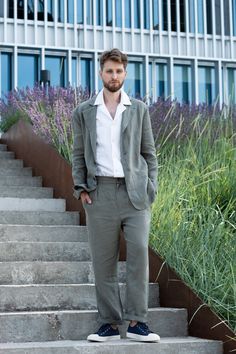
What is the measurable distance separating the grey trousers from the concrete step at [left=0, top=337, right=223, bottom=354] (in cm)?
15

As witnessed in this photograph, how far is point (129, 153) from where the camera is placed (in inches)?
168

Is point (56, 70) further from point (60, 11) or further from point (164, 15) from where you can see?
point (164, 15)

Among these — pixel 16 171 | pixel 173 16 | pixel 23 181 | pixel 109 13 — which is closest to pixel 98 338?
pixel 23 181

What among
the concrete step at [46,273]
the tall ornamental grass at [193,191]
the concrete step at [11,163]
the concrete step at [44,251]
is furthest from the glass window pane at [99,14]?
the concrete step at [46,273]

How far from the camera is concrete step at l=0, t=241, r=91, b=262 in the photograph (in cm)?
557

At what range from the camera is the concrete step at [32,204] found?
278 inches

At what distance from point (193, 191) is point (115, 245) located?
1745 millimetres

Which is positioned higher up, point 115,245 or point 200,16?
point 200,16

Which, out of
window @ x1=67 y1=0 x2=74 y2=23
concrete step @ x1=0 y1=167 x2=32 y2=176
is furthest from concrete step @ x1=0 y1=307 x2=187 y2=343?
window @ x1=67 y1=0 x2=74 y2=23

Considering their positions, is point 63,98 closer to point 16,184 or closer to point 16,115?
point 16,184

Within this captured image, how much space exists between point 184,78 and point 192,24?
61.4 inches

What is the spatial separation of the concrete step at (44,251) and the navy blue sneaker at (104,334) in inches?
55.7

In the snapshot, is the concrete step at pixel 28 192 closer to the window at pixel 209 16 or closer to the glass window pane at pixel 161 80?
the glass window pane at pixel 161 80

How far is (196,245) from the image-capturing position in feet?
16.4
